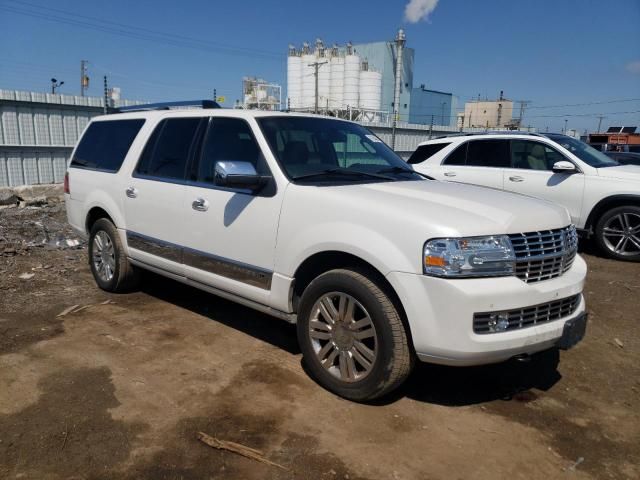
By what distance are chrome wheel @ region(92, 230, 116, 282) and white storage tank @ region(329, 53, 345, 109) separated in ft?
137

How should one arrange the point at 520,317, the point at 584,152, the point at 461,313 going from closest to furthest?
1. the point at 461,313
2. the point at 520,317
3. the point at 584,152

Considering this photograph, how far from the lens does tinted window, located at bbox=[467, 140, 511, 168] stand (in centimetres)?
844

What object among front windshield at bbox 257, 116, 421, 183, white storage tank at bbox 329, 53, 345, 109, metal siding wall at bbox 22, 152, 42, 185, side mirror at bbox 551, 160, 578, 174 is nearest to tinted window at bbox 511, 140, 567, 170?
side mirror at bbox 551, 160, 578, 174

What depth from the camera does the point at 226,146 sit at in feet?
13.9

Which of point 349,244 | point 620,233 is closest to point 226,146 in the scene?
point 349,244

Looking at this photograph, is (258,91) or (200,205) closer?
(200,205)

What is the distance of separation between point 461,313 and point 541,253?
28.8 inches

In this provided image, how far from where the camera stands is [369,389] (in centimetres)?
321

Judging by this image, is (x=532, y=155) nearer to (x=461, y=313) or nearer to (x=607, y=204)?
(x=607, y=204)

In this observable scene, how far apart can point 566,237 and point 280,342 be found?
2380 millimetres

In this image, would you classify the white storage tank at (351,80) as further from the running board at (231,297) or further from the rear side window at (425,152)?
the running board at (231,297)

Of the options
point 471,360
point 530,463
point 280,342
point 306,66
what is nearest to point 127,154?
point 280,342

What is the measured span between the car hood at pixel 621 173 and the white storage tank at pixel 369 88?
39.6 meters

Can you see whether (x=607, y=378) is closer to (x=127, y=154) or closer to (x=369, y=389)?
(x=369, y=389)
